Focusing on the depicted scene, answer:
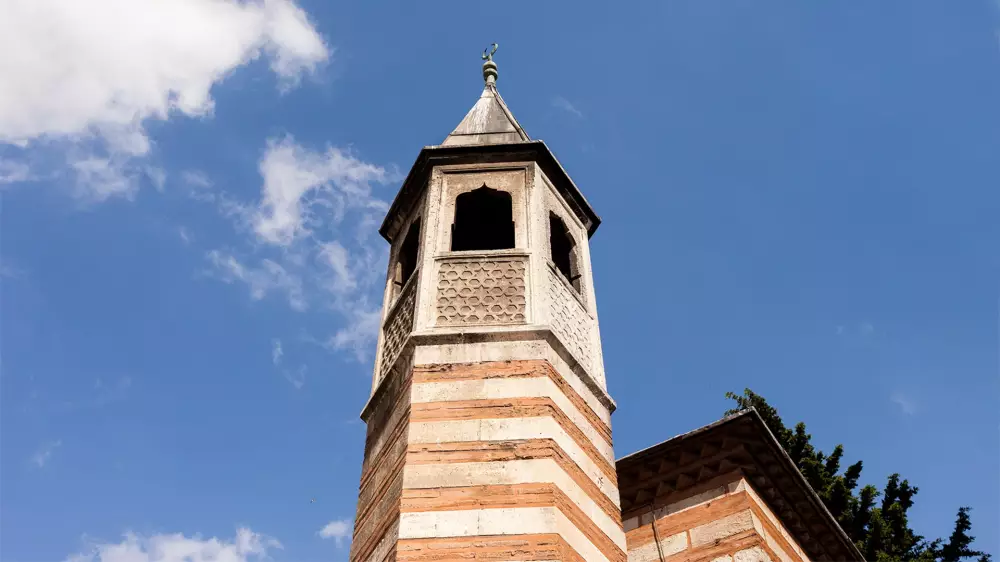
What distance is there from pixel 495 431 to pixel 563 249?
3.60 m

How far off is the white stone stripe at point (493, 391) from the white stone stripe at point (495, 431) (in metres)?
0.25

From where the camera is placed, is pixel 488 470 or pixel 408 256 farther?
pixel 408 256

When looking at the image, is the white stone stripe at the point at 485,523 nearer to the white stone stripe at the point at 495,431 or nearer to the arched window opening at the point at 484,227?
the white stone stripe at the point at 495,431

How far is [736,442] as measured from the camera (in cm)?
851

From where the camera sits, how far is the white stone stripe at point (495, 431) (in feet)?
22.6

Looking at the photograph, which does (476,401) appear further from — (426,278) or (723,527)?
(723,527)

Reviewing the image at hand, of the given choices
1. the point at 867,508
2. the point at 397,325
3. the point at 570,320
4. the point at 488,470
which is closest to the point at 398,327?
the point at 397,325

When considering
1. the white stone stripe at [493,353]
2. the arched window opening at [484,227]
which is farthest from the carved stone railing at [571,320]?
the arched window opening at [484,227]

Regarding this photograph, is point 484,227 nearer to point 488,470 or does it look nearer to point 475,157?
point 475,157

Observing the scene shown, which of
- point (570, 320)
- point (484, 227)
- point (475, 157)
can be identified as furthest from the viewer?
point (484, 227)

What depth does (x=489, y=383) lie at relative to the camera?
7.30m

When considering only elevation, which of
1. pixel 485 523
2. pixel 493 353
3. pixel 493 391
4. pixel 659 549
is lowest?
pixel 485 523

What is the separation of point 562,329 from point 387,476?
2.20 metres

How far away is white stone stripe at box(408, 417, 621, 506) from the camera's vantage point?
6.88 metres
